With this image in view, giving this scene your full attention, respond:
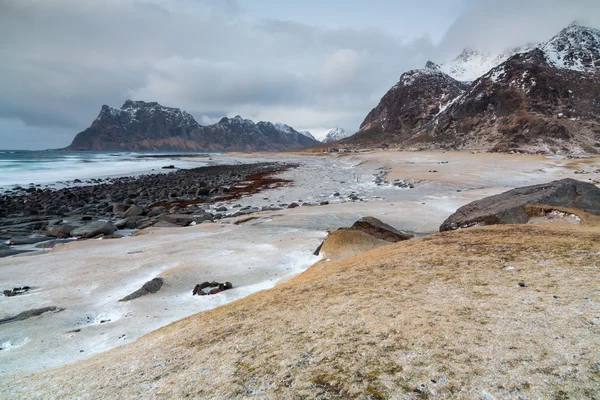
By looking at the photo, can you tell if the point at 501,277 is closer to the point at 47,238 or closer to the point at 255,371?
the point at 255,371

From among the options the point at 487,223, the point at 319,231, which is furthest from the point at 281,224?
the point at 487,223

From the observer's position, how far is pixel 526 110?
386ft

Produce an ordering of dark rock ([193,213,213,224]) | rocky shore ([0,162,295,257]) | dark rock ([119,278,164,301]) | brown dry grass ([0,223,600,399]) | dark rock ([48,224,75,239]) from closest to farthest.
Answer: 1. brown dry grass ([0,223,600,399])
2. dark rock ([119,278,164,301])
3. rocky shore ([0,162,295,257])
4. dark rock ([48,224,75,239])
5. dark rock ([193,213,213,224])

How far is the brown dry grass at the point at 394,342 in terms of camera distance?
2312 mm

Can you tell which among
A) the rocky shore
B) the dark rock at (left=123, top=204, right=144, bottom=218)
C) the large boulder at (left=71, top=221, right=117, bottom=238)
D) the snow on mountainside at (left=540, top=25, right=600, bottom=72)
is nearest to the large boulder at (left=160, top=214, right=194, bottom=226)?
the rocky shore

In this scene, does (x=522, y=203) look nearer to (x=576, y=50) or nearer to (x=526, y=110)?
(x=526, y=110)

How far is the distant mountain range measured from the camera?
3855 inches

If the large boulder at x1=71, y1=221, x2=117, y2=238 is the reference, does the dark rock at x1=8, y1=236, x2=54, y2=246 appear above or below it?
below

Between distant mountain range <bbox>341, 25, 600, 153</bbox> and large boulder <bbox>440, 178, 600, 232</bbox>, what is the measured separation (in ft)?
290

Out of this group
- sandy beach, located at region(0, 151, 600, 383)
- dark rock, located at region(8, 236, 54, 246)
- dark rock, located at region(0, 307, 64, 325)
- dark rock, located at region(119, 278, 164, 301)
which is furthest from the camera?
dark rock, located at region(8, 236, 54, 246)

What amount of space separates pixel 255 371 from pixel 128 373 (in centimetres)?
141

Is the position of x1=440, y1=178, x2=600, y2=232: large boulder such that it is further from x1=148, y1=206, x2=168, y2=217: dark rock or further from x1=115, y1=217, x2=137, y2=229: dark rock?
x1=148, y1=206, x2=168, y2=217: dark rock

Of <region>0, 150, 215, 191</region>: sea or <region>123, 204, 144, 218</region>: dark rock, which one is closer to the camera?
<region>123, 204, 144, 218</region>: dark rock

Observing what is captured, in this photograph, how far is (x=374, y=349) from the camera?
9.18ft
